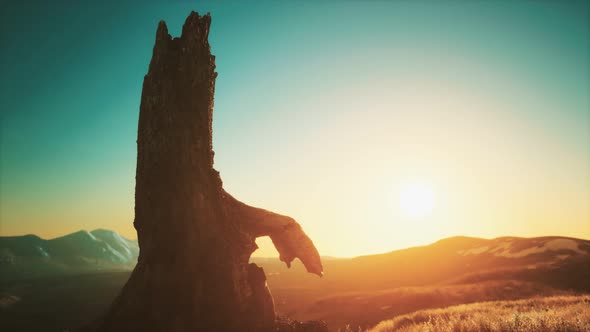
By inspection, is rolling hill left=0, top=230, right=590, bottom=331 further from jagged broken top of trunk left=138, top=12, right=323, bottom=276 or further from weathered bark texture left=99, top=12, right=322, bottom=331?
jagged broken top of trunk left=138, top=12, right=323, bottom=276

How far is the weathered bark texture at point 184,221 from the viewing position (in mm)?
12711

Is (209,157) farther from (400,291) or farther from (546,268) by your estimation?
(546,268)

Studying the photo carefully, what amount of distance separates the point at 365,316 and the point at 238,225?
2226 centimetres

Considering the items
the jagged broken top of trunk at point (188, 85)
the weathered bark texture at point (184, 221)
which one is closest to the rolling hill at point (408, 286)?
the weathered bark texture at point (184, 221)

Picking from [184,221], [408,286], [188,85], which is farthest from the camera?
[408,286]

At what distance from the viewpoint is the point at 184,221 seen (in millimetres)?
13805

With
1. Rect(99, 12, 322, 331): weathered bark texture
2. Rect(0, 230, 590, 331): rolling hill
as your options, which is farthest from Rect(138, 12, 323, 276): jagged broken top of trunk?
Rect(0, 230, 590, 331): rolling hill

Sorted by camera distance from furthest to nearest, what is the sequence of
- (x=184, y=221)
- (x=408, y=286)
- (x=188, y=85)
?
(x=408, y=286) < (x=188, y=85) < (x=184, y=221)

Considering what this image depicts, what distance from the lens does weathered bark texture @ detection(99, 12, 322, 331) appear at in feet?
41.7

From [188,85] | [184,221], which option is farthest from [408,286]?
[188,85]

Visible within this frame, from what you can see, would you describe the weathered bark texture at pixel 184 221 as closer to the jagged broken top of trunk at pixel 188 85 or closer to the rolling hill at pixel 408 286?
the jagged broken top of trunk at pixel 188 85

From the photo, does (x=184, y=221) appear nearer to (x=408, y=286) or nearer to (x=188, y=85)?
(x=188, y=85)

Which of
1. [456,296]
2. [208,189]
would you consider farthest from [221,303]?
[456,296]

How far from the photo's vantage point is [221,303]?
1328cm
